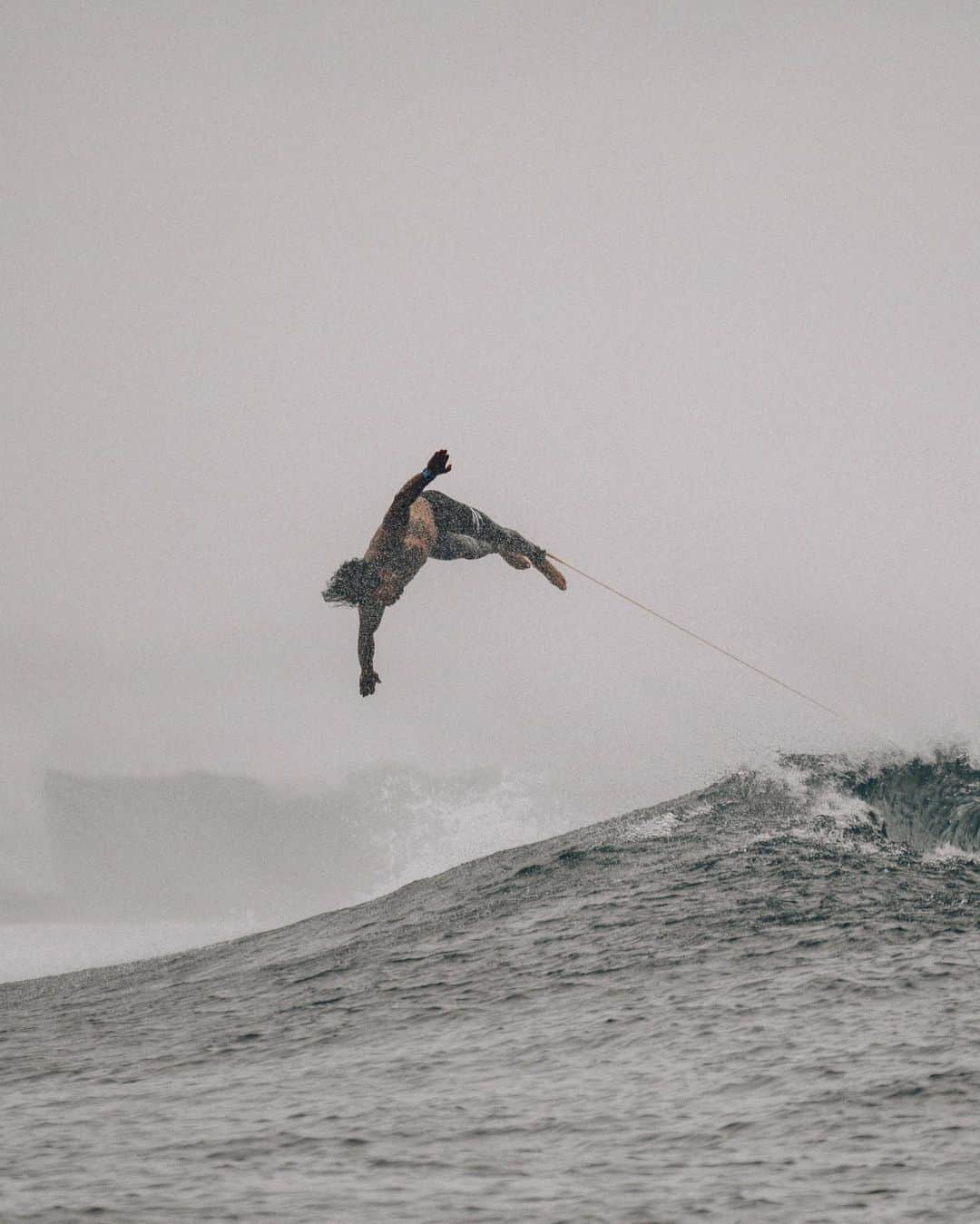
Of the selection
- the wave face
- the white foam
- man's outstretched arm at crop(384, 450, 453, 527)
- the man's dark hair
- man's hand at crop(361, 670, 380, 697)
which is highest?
man's outstretched arm at crop(384, 450, 453, 527)

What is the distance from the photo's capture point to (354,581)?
11.1 m

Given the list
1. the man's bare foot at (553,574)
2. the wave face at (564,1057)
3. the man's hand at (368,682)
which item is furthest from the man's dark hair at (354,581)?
the wave face at (564,1057)

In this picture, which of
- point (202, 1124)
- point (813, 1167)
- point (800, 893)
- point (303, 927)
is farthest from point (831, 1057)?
point (303, 927)

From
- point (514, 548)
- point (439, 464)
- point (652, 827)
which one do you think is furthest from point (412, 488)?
point (652, 827)

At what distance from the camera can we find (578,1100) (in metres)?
5.31

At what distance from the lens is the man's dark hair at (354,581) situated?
11.0 m

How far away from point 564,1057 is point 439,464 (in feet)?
18.1

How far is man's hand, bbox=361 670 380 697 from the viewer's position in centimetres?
1138

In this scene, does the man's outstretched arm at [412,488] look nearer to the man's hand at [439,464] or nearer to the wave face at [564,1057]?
the man's hand at [439,464]

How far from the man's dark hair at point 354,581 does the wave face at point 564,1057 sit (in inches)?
123

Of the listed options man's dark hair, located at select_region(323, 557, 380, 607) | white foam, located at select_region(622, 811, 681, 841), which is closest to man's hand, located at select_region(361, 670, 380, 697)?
man's dark hair, located at select_region(323, 557, 380, 607)

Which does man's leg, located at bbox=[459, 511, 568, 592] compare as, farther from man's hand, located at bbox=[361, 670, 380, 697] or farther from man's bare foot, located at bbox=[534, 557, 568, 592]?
man's hand, located at bbox=[361, 670, 380, 697]

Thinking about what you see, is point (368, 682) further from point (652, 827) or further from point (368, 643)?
point (652, 827)

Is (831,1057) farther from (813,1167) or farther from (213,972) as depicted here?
(213,972)
